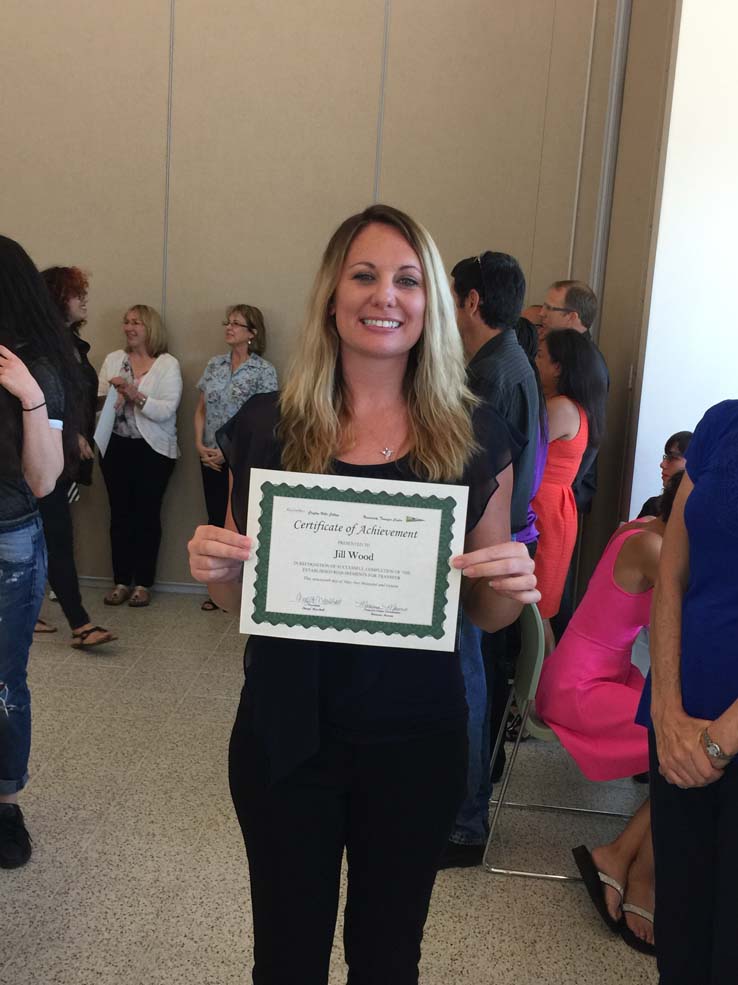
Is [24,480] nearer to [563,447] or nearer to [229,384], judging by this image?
[563,447]

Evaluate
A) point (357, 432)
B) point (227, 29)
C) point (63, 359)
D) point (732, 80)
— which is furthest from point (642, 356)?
point (227, 29)

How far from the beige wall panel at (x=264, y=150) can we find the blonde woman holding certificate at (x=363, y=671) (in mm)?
4071

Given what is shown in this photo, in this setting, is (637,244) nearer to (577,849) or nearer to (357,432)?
(577,849)

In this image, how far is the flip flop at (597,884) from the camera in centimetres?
247

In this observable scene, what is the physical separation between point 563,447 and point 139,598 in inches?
115

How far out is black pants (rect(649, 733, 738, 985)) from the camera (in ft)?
4.87

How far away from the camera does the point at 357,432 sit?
150 cm

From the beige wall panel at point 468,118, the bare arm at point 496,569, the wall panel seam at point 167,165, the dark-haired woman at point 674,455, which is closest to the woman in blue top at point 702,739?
the bare arm at point 496,569

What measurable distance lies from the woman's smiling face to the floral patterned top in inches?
152

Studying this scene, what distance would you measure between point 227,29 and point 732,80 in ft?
10.2

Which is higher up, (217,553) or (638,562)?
(217,553)

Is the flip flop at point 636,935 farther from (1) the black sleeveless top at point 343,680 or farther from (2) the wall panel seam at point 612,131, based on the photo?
(2) the wall panel seam at point 612,131

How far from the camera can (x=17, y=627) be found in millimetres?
2494
